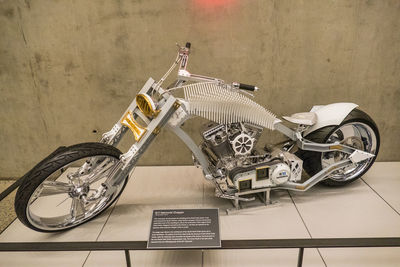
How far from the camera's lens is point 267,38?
2.94 m

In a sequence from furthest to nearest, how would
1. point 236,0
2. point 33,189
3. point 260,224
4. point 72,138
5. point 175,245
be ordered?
1. point 72,138
2. point 236,0
3. point 260,224
4. point 33,189
5. point 175,245

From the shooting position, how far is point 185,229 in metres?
2.01

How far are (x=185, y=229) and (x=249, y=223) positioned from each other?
655 mm

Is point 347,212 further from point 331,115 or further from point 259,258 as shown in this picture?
point 259,258

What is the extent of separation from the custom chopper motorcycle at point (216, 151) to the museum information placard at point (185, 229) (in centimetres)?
44

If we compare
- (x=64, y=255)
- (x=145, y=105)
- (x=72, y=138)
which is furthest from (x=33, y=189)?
(x=72, y=138)

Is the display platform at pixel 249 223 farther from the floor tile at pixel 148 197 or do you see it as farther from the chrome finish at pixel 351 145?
the chrome finish at pixel 351 145

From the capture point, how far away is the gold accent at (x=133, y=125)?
2.28 metres

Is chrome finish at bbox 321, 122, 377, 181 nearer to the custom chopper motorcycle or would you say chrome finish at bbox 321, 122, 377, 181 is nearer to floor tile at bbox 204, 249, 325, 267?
the custom chopper motorcycle

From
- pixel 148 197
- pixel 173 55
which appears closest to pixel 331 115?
pixel 173 55

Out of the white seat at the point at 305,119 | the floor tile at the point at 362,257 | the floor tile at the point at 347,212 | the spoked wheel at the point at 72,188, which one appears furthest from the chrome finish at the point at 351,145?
the spoked wheel at the point at 72,188

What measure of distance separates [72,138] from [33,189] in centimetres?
121

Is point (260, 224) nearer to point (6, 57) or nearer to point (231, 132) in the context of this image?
point (231, 132)

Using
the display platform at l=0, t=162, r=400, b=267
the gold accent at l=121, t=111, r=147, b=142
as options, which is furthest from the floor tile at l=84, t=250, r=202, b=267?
the gold accent at l=121, t=111, r=147, b=142
